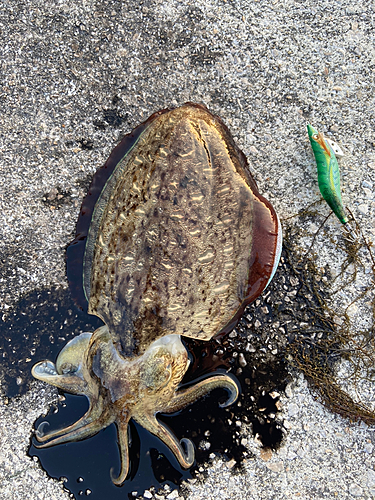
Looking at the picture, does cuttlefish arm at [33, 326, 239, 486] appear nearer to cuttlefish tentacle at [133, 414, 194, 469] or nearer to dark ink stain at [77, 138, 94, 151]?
cuttlefish tentacle at [133, 414, 194, 469]

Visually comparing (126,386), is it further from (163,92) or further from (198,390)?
(163,92)

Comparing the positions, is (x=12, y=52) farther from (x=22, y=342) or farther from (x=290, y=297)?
(x=290, y=297)

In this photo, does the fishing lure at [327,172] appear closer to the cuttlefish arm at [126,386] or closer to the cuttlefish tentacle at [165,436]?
the cuttlefish arm at [126,386]

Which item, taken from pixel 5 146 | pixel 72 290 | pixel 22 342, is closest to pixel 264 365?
pixel 72 290

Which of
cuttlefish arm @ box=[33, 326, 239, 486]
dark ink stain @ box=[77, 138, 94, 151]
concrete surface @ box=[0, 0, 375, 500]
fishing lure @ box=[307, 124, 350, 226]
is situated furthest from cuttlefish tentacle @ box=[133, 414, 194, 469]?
dark ink stain @ box=[77, 138, 94, 151]

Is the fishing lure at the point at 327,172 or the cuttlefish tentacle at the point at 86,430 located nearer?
the cuttlefish tentacle at the point at 86,430

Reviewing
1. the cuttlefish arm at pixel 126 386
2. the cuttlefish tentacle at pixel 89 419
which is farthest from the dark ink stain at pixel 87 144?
the cuttlefish tentacle at pixel 89 419
